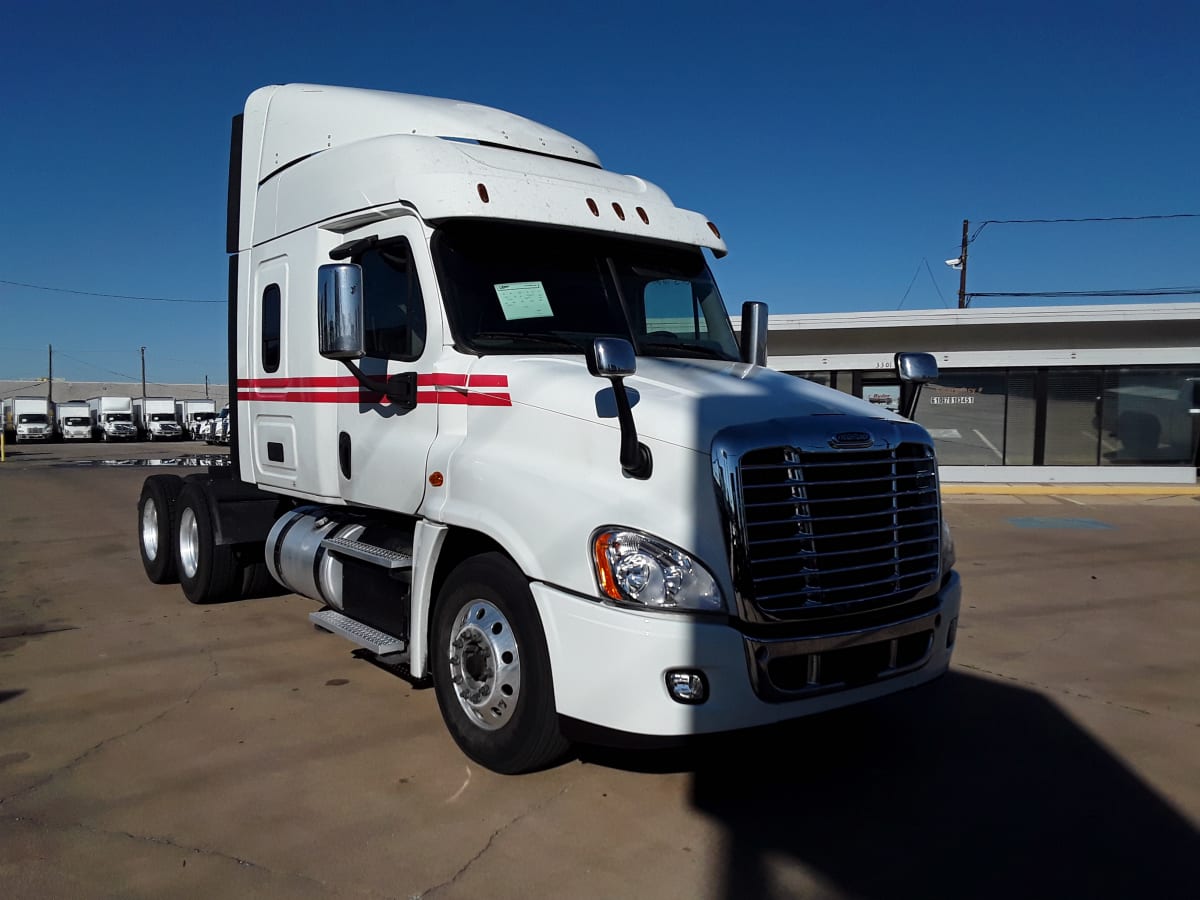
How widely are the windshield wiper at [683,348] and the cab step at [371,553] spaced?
66.8 inches

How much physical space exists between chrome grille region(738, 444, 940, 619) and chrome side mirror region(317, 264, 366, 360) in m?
2.13

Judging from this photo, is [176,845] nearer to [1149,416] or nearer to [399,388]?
[399,388]

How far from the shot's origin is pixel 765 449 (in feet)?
12.1

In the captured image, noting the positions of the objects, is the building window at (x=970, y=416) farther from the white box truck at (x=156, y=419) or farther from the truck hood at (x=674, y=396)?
the white box truck at (x=156, y=419)

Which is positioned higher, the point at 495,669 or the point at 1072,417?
the point at 1072,417

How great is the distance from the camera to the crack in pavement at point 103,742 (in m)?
4.16

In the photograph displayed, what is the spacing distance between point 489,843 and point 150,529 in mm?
6391

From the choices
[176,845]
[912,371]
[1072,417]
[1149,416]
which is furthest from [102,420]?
[912,371]

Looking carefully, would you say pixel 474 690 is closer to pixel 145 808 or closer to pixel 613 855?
pixel 613 855

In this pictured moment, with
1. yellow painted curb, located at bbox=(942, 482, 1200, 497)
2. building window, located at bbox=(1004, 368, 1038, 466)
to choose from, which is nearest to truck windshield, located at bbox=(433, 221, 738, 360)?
yellow painted curb, located at bbox=(942, 482, 1200, 497)

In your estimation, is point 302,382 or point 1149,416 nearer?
point 302,382

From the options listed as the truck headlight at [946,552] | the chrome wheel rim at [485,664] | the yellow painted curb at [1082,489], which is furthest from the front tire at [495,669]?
the yellow painted curb at [1082,489]

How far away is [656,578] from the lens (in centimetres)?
358

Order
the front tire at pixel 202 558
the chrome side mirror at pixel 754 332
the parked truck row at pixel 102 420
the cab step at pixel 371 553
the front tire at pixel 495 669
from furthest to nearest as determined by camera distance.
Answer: the parked truck row at pixel 102 420 → the front tire at pixel 202 558 → the chrome side mirror at pixel 754 332 → the cab step at pixel 371 553 → the front tire at pixel 495 669
